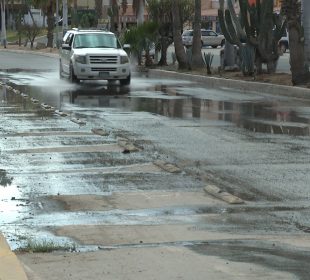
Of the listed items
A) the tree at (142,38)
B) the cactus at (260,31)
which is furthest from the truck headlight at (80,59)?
the tree at (142,38)

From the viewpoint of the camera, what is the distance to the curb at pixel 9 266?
18.2 ft

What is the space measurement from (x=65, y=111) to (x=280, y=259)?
12.2 m

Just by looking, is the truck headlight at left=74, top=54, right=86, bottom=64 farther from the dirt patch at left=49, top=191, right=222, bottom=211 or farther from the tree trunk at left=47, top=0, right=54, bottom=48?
the tree trunk at left=47, top=0, right=54, bottom=48

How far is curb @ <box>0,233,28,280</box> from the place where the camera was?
5547mm

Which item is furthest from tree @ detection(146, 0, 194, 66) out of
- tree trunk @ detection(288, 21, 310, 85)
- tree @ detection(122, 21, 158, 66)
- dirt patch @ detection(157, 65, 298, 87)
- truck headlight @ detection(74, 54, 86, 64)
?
tree trunk @ detection(288, 21, 310, 85)

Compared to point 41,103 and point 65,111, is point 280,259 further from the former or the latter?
point 41,103

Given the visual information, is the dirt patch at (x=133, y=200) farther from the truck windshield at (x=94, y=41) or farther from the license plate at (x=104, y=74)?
the truck windshield at (x=94, y=41)

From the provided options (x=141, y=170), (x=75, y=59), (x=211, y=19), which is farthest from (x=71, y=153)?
(x=211, y=19)

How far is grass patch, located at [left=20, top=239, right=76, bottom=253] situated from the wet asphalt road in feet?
0.46

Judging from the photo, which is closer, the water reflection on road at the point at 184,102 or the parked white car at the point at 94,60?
the water reflection on road at the point at 184,102

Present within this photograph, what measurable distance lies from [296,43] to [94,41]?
8.14m

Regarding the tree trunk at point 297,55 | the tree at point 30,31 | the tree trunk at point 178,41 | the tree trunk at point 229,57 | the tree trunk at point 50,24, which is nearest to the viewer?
the tree trunk at point 297,55

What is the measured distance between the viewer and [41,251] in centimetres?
630

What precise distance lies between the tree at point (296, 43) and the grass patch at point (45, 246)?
16.6 meters
